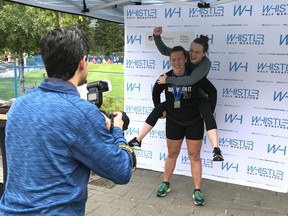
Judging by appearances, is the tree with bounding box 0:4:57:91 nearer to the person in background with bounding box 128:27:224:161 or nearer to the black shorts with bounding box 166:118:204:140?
the person in background with bounding box 128:27:224:161

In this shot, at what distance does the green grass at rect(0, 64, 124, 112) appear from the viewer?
27.2 ft

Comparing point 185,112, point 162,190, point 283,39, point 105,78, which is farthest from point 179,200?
point 105,78

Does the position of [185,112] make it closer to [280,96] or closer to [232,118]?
[232,118]

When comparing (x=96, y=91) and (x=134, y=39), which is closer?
(x=96, y=91)

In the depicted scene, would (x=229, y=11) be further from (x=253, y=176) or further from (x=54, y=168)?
(x=54, y=168)

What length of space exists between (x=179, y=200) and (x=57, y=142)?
3023 mm

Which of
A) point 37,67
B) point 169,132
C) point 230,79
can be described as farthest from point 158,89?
point 37,67

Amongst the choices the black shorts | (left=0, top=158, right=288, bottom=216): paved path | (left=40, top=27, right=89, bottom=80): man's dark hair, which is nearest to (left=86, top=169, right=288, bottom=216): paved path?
(left=0, top=158, right=288, bottom=216): paved path

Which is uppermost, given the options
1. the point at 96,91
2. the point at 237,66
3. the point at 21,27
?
the point at 21,27

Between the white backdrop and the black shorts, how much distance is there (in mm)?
728

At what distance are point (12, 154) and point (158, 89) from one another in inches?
110

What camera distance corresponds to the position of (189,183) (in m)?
4.63

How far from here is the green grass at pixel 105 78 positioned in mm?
8305

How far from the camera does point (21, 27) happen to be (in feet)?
30.5
